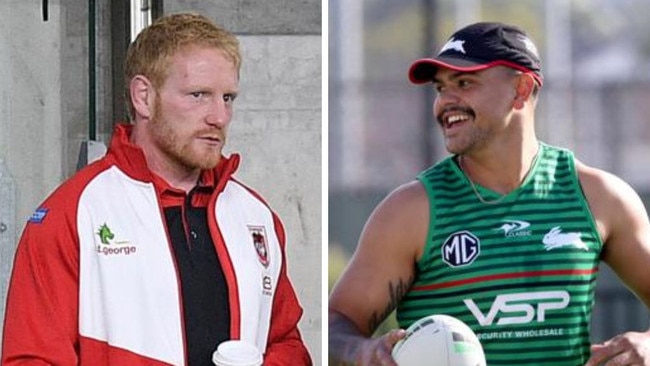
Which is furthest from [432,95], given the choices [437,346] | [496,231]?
[437,346]

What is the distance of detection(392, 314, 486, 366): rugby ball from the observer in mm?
3312

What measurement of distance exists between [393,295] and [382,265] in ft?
0.28

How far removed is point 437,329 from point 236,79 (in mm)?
759

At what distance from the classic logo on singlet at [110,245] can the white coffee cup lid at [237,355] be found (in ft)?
Result: 0.83

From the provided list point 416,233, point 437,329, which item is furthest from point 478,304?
point 437,329

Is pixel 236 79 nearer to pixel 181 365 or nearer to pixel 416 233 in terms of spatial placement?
pixel 181 365

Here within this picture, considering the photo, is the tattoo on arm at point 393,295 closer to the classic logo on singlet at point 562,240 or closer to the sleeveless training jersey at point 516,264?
the sleeveless training jersey at point 516,264

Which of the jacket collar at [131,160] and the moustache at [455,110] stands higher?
the moustache at [455,110]

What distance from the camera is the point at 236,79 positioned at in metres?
2.98

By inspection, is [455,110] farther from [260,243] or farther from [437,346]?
[260,243]

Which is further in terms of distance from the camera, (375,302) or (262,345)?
(375,302)

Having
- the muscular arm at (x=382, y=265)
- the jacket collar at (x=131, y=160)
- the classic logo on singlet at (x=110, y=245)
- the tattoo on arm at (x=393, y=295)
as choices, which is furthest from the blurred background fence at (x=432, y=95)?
the classic logo on singlet at (x=110, y=245)

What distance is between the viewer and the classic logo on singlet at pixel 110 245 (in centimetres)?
285

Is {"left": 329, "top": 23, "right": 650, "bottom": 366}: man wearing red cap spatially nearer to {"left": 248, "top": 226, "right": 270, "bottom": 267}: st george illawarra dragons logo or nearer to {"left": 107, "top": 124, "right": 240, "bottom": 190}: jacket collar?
{"left": 248, "top": 226, "right": 270, "bottom": 267}: st george illawarra dragons logo
